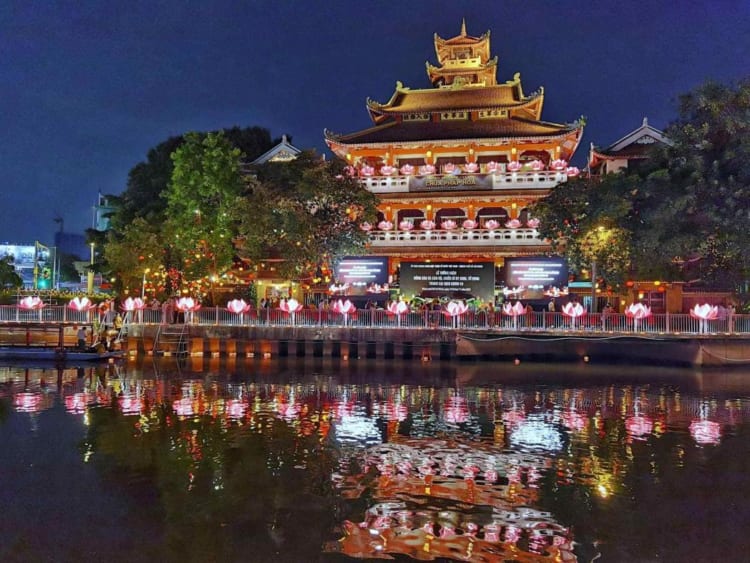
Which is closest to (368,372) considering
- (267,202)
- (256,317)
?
(256,317)

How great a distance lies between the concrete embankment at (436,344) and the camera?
86.3ft

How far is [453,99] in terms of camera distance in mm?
39906

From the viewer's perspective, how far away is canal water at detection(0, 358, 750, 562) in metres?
8.03

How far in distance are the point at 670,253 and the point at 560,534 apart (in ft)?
66.1

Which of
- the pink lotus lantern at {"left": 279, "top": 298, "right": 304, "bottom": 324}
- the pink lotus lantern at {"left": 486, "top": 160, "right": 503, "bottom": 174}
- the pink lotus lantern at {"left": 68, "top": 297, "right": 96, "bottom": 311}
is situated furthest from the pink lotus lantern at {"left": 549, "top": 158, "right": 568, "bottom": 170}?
the pink lotus lantern at {"left": 68, "top": 297, "right": 96, "bottom": 311}

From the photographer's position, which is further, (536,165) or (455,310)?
(536,165)

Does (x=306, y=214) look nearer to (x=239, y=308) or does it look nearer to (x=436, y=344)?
(x=239, y=308)

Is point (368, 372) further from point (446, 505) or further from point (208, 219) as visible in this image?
point (446, 505)

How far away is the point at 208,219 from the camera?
3262 cm

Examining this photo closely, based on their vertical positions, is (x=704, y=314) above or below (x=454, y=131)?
below

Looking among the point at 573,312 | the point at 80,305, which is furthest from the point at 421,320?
the point at 80,305

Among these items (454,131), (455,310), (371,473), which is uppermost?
(454,131)

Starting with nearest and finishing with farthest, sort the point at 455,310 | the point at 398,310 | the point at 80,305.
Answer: the point at 455,310 → the point at 398,310 → the point at 80,305

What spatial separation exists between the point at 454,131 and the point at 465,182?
4081 mm
